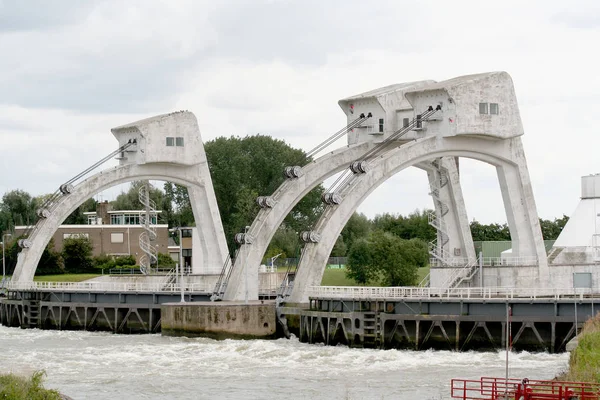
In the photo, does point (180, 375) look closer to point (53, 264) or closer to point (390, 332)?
point (390, 332)

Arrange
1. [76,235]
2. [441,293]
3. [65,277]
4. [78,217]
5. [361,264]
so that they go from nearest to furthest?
1. [441,293]
2. [361,264]
3. [65,277]
4. [76,235]
5. [78,217]

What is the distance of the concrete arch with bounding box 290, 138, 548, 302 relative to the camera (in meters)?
54.4

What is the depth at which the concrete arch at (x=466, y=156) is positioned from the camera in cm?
5666

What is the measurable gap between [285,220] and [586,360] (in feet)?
228

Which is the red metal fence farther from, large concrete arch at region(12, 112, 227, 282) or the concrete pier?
large concrete arch at region(12, 112, 227, 282)

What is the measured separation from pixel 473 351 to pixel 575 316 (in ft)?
12.9

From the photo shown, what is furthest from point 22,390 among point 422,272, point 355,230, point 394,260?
point 355,230

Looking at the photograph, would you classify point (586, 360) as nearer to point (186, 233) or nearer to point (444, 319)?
point (444, 319)

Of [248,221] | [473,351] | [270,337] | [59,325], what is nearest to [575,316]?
[473,351]

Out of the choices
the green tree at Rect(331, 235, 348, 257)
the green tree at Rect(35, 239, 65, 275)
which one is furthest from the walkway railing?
the green tree at Rect(331, 235, 348, 257)

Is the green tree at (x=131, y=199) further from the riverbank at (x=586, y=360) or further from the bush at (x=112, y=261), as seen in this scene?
the riverbank at (x=586, y=360)

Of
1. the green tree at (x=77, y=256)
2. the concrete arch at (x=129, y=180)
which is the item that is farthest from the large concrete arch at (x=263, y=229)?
the green tree at (x=77, y=256)

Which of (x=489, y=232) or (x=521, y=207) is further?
(x=489, y=232)

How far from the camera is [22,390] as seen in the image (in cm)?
2991
